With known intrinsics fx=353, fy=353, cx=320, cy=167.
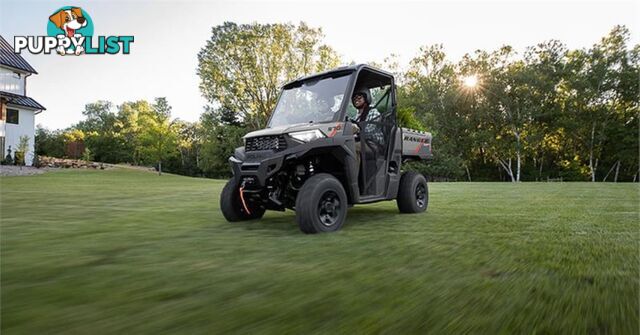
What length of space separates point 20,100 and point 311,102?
3722 centimetres

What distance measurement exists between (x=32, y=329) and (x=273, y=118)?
442 cm

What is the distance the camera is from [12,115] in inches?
1198

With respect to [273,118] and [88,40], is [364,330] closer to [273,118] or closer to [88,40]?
[273,118]

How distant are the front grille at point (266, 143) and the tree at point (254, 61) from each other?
90.4ft

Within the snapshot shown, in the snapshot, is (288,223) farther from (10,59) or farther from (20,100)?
(10,59)

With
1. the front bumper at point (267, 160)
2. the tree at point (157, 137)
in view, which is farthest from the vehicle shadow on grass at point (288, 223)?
the tree at point (157, 137)

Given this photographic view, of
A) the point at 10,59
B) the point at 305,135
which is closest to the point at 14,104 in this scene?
the point at 10,59

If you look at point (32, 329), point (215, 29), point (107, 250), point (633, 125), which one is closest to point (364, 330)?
point (32, 329)

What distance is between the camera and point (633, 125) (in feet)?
110

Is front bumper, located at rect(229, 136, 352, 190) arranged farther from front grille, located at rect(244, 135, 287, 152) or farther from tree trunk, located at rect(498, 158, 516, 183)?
tree trunk, located at rect(498, 158, 516, 183)

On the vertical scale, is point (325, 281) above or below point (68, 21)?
below

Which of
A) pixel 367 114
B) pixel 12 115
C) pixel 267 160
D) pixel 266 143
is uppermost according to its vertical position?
pixel 12 115

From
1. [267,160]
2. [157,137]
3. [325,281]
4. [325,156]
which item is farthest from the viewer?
[157,137]

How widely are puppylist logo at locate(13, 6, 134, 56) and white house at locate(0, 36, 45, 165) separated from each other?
45.5 feet
